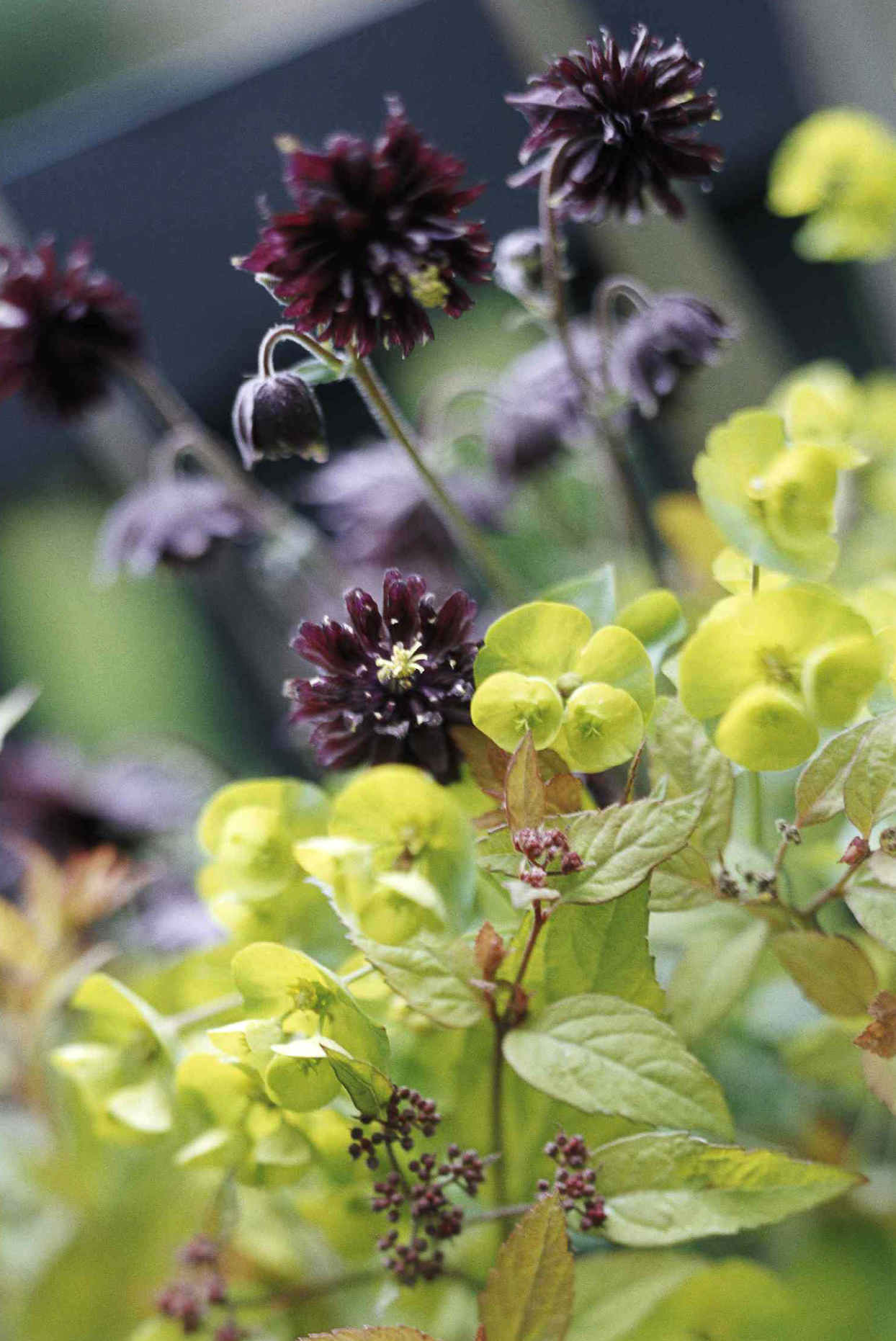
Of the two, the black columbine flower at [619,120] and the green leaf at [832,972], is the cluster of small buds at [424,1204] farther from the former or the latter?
the black columbine flower at [619,120]

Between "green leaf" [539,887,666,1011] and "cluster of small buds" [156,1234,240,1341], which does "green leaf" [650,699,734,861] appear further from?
"cluster of small buds" [156,1234,240,1341]

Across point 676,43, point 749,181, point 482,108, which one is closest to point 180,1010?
point 676,43

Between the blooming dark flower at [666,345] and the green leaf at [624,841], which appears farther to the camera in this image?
the blooming dark flower at [666,345]

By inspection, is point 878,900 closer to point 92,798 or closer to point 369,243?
point 369,243

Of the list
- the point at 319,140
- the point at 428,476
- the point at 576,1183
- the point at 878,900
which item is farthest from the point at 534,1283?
the point at 319,140

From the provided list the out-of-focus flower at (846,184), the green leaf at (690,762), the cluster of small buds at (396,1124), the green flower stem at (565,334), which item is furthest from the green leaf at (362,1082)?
the out-of-focus flower at (846,184)

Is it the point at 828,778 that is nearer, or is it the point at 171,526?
the point at 828,778
